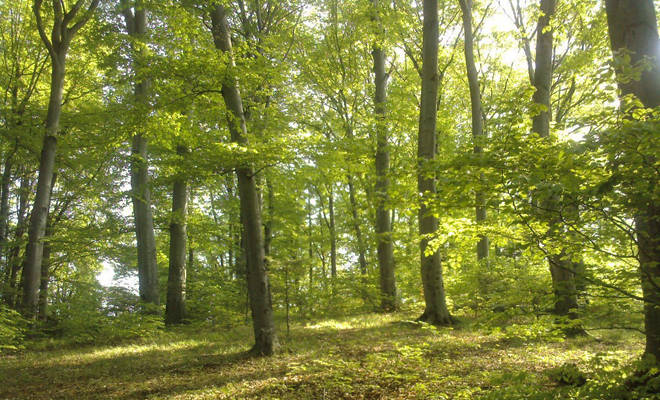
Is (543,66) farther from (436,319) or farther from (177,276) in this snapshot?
(177,276)

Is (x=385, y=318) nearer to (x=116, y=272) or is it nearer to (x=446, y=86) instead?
(x=446, y=86)

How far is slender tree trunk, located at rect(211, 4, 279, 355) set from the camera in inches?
293

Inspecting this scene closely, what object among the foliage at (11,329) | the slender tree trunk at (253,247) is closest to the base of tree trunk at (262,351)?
the slender tree trunk at (253,247)

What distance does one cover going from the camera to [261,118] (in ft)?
45.2

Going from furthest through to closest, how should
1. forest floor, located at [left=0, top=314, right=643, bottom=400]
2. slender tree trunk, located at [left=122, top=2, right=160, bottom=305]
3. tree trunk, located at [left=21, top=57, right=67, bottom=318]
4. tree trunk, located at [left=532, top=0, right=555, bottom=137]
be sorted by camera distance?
slender tree trunk, located at [left=122, top=2, right=160, bottom=305] → tree trunk, located at [left=21, top=57, right=67, bottom=318] → tree trunk, located at [left=532, top=0, right=555, bottom=137] → forest floor, located at [left=0, top=314, right=643, bottom=400]

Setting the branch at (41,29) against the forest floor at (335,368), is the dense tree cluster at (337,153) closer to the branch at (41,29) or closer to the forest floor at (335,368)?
the branch at (41,29)

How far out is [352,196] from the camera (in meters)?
21.2

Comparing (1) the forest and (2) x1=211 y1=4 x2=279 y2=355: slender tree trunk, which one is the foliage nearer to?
(1) the forest

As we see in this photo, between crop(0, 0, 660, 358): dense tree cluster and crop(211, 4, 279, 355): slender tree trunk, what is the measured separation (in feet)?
0.12

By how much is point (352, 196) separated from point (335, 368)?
50.8 feet

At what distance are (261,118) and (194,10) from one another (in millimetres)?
5331

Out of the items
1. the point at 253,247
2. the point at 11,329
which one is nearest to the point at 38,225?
the point at 11,329

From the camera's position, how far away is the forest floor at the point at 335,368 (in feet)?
15.6

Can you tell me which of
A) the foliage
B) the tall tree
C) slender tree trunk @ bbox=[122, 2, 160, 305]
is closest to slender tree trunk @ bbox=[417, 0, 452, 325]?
slender tree trunk @ bbox=[122, 2, 160, 305]
